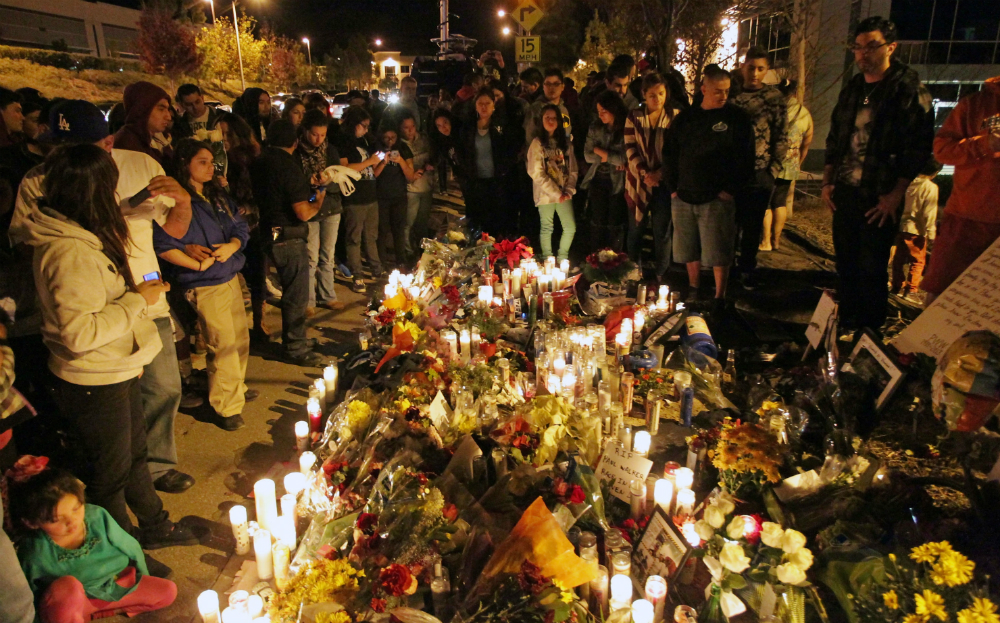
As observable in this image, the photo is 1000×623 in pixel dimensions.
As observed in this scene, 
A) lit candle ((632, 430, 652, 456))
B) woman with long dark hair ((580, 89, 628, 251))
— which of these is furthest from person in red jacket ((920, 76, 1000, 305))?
Result: woman with long dark hair ((580, 89, 628, 251))

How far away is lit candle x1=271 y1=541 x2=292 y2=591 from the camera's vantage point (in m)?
2.71

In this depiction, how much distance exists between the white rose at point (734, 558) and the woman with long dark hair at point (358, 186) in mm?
5229

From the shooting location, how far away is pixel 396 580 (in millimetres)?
2260

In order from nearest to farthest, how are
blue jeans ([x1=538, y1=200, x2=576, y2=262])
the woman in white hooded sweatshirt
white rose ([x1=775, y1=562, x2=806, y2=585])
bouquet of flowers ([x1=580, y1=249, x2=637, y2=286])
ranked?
white rose ([x1=775, y1=562, x2=806, y2=585]) < the woman in white hooded sweatshirt < bouquet of flowers ([x1=580, y1=249, x2=637, y2=286]) < blue jeans ([x1=538, y1=200, x2=576, y2=262])

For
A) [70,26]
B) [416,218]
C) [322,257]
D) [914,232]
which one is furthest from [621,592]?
[70,26]

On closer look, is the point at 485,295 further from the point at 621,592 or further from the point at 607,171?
the point at 621,592

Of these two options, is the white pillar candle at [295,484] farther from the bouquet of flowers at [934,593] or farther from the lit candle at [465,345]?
the bouquet of flowers at [934,593]

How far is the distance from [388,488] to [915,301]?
16.3 ft

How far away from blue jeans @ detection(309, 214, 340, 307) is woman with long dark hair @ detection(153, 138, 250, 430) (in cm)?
150

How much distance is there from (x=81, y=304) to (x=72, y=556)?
102cm

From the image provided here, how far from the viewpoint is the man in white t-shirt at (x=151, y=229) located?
303 centimetres

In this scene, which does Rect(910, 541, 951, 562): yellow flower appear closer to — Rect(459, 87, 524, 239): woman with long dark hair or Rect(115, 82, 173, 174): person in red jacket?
Rect(115, 82, 173, 174): person in red jacket

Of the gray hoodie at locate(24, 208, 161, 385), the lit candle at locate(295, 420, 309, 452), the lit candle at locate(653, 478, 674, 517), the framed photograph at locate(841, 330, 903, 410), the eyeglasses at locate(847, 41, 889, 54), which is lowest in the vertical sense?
the lit candle at locate(295, 420, 309, 452)

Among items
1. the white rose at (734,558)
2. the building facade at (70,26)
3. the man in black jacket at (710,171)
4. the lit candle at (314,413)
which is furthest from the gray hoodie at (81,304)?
the building facade at (70,26)
